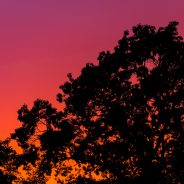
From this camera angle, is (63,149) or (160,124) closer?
(160,124)

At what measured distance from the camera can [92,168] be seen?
3553cm

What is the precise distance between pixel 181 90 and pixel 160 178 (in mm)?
7447

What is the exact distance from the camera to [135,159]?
112 ft

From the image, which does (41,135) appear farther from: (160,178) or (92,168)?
(160,178)

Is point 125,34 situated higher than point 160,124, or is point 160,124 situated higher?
point 125,34

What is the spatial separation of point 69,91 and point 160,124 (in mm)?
8136

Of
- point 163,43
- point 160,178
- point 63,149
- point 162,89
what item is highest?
point 163,43

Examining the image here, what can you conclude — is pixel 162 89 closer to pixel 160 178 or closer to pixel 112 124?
pixel 112 124

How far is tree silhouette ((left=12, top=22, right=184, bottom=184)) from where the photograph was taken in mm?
32938

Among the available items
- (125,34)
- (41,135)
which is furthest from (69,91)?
(125,34)

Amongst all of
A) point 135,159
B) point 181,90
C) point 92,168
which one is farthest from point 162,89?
point 92,168

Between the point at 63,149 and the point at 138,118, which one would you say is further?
the point at 63,149

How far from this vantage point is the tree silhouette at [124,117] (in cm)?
3294

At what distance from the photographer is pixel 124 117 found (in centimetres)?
3325
